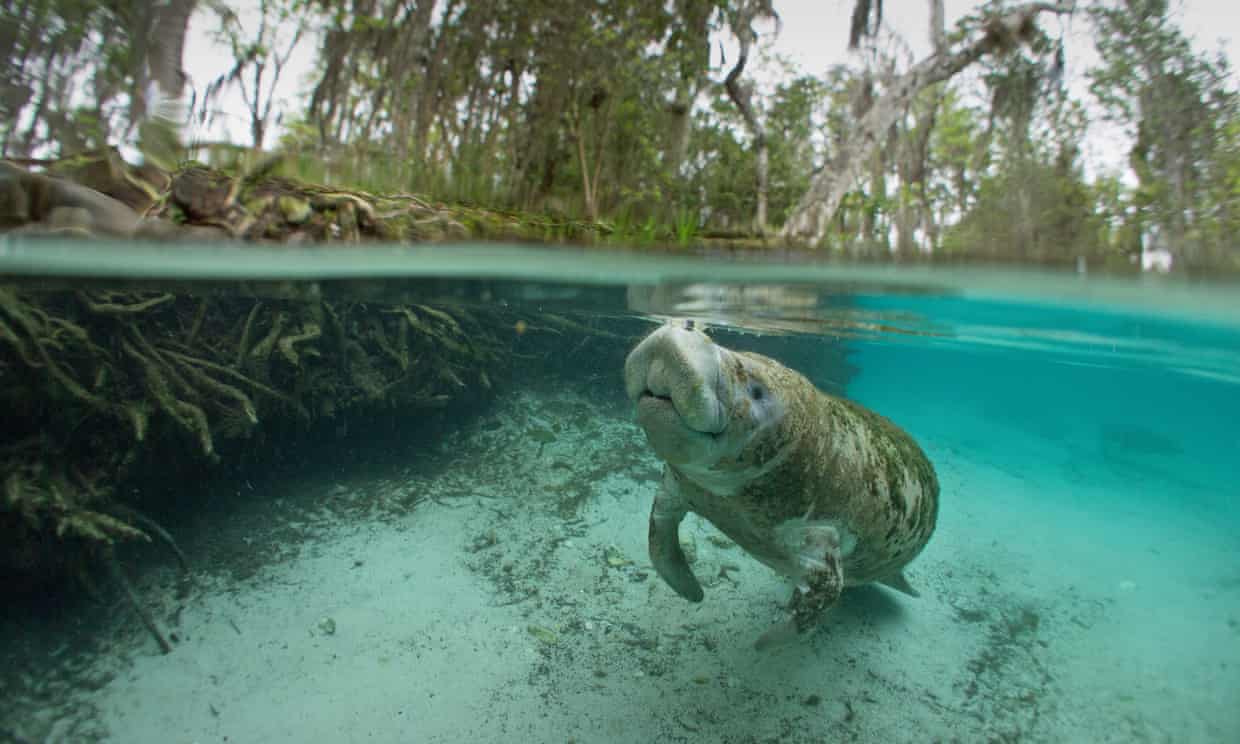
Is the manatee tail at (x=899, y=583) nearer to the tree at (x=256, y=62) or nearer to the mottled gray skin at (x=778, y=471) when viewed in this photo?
the mottled gray skin at (x=778, y=471)

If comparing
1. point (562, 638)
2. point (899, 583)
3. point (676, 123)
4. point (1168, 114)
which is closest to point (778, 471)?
point (562, 638)

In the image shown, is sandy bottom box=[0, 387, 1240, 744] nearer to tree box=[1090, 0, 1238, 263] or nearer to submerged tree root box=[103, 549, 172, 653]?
submerged tree root box=[103, 549, 172, 653]

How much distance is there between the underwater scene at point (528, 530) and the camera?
3.55 m

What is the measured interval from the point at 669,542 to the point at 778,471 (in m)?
0.98

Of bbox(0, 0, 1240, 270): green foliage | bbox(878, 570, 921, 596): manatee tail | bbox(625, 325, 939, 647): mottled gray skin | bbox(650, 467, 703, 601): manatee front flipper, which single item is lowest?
bbox(878, 570, 921, 596): manatee tail

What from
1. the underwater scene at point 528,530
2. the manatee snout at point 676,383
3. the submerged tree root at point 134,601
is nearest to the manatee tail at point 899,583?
the underwater scene at point 528,530

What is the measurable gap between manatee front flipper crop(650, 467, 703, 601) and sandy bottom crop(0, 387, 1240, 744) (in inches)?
21.8

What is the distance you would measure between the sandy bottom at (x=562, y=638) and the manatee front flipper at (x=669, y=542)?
1.82 ft

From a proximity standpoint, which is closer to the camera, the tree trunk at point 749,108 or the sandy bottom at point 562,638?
the sandy bottom at point 562,638

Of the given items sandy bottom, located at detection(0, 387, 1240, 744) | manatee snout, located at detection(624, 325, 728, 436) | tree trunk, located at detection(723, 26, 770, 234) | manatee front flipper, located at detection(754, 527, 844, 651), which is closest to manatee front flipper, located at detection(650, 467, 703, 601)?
sandy bottom, located at detection(0, 387, 1240, 744)

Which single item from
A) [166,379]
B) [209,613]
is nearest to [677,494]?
[209,613]

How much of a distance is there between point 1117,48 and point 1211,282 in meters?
1.61

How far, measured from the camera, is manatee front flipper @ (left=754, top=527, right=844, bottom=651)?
10.6 feet

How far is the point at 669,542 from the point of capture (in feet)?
12.4
